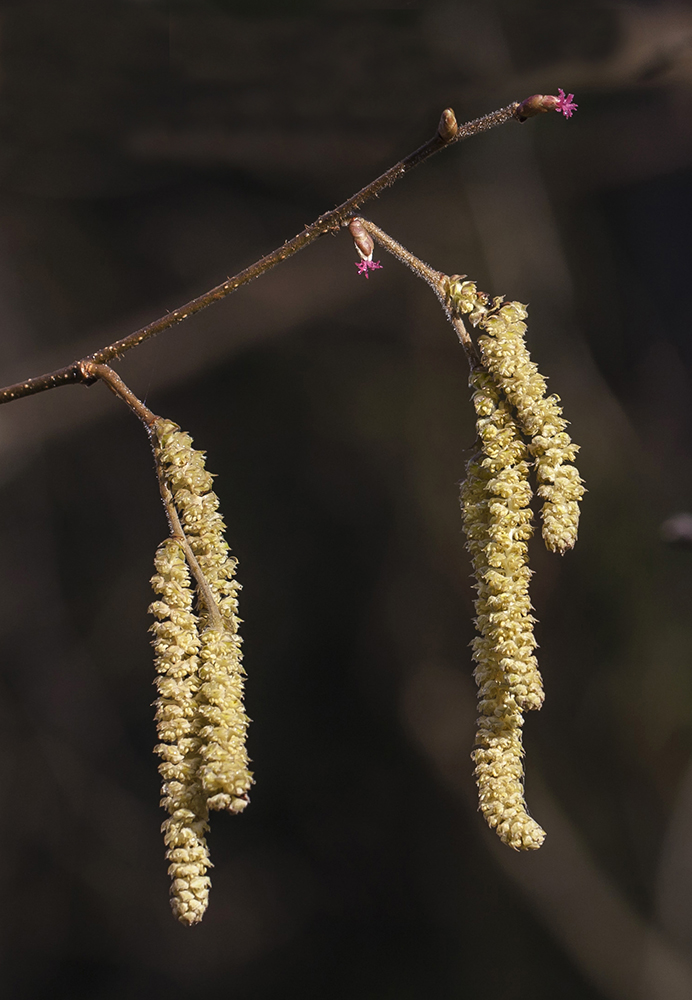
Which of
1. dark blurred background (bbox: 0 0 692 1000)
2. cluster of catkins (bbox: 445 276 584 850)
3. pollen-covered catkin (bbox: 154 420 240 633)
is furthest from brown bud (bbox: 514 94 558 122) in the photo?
dark blurred background (bbox: 0 0 692 1000)

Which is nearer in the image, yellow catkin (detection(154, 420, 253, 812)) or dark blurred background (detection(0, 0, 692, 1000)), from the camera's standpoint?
yellow catkin (detection(154, 420, 253, 812))

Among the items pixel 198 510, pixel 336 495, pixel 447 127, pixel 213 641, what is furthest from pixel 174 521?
pixel 336 495

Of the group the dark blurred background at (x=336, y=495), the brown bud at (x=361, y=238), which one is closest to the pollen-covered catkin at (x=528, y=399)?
the brown bud at (x=361, y=238)

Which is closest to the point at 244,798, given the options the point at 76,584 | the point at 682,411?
the point at 76,584

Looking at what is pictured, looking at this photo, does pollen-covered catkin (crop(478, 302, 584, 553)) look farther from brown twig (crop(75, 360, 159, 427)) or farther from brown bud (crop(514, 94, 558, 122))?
brown twig (crop(75, 360, 159, 427))

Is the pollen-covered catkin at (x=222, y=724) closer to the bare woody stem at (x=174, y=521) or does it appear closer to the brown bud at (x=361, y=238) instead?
the bare woody stem at (x=174, y=521)

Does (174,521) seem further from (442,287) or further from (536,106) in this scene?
(536,106)
